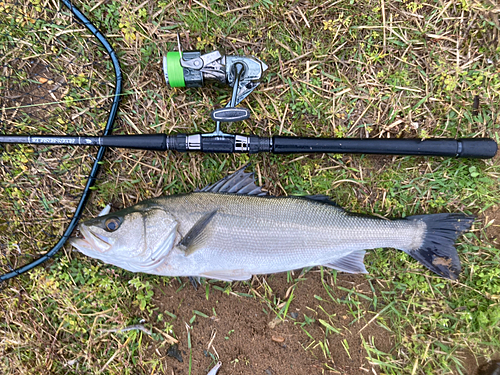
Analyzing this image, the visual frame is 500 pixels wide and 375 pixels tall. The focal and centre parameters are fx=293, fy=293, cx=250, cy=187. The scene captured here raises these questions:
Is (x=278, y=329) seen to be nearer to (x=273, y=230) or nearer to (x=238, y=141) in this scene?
(x=273, y=230)

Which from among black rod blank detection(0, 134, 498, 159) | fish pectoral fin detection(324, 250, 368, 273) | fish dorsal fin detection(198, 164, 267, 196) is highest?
black rod blank detection(0, 134, 498, 159)

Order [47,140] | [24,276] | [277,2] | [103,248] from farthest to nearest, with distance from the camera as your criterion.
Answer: [24,276], [277,2], [47,140], [103,248]

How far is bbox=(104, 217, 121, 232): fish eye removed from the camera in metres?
2.57

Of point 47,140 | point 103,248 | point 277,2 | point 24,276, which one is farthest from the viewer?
point 24,276

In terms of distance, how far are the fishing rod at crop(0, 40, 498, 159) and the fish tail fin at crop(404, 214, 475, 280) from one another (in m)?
→ 0.61

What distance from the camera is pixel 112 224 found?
2572 mm

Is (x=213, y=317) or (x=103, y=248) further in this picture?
(x=213, y=317)

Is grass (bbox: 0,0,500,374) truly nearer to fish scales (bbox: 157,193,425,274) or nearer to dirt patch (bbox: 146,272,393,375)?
dirt patch (bbox: 146,272,393,375)

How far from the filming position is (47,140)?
2.71 meters

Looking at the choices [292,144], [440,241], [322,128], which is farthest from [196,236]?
[440,241]

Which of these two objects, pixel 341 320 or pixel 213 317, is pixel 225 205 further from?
pixel 341 320

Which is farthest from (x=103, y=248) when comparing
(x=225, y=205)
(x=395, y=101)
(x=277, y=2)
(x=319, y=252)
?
(x=395, y=101)

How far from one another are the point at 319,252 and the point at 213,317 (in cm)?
133

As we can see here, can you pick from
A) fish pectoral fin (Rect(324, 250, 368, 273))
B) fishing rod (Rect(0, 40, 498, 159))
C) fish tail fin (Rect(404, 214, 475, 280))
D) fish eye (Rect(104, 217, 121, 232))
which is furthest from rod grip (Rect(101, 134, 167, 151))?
fish tail fin (Rect(404, 214, 475, 280))
